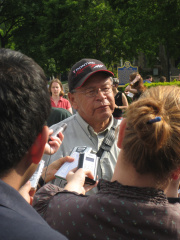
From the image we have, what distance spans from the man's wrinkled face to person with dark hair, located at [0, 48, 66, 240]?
1.52 meters

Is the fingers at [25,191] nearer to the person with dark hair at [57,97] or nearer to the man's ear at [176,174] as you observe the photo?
the man's ear at [176,174]

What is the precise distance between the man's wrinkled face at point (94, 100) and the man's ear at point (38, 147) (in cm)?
151

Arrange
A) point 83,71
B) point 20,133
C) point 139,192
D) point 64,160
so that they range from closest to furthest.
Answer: point 20,133 < point 139,192 < point 64,160 < point 83,71

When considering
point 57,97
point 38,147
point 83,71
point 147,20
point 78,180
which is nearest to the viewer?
point 38,147

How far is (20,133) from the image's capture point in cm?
105

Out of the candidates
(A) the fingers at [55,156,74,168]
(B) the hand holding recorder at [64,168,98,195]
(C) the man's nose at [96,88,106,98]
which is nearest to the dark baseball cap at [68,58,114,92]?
(C) the man's nose at [96,88,106,98]

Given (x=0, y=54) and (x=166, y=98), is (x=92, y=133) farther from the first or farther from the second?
(x=0, y=54)

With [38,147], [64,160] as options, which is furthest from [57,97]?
[38,147]

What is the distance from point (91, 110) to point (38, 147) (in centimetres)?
157

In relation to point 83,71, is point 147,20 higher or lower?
higher

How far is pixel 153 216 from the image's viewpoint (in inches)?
52.0

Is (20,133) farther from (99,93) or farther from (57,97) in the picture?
(57,97)

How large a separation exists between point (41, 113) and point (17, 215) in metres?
0.37

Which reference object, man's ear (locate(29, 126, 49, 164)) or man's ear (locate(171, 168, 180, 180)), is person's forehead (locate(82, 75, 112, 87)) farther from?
man's ear (locate(29, 126, 49, 164))
